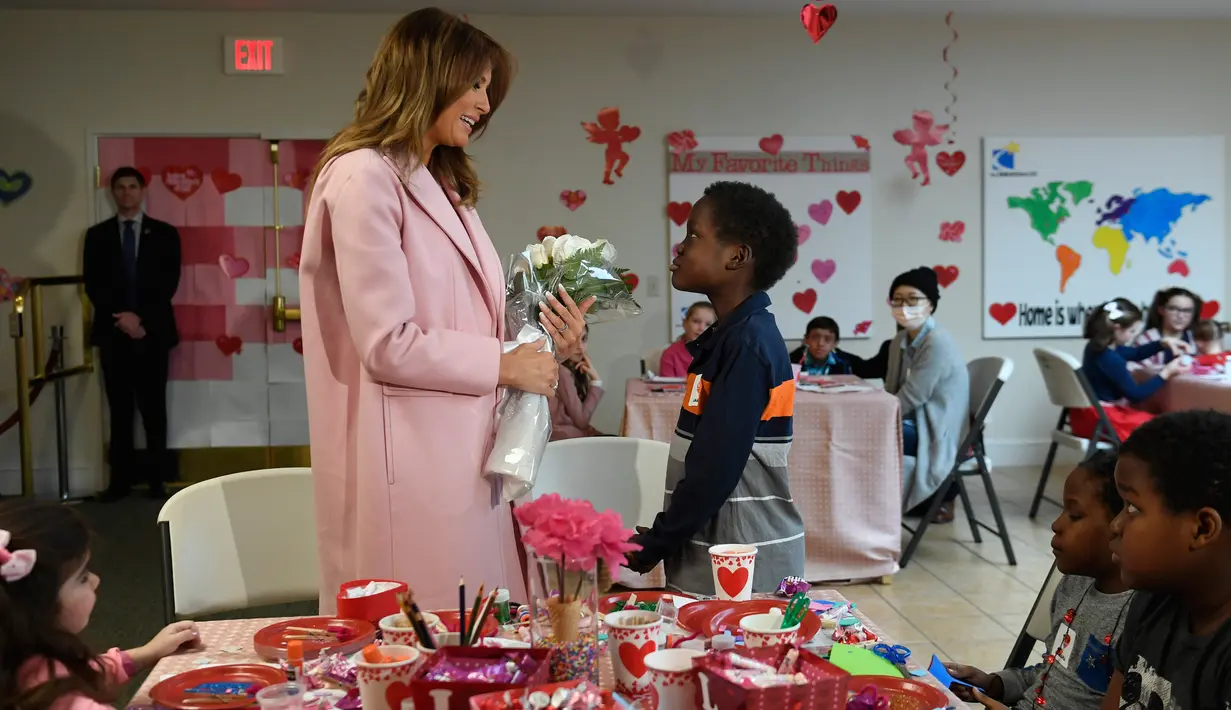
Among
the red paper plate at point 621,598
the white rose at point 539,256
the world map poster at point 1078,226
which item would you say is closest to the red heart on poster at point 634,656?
the red paper plate at point 621,598

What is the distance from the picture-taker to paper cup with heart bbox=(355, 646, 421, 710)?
1.10 metres

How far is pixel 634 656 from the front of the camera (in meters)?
1.21

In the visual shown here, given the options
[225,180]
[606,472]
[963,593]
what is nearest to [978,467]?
[963,593]

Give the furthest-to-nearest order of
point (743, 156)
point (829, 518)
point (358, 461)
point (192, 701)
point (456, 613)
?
1. point (743, 156)
2. point (829, 518)
3. point (358, 461)
4. point (456, 613)
5. point (192, 701)

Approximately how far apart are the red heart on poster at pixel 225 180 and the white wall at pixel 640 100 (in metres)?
0.23

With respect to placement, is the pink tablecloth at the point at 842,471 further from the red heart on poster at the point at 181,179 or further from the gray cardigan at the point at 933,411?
the red heart on poster at the point at 181,179

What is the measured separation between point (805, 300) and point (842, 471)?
2.45m

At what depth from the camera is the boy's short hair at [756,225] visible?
6.49 feet

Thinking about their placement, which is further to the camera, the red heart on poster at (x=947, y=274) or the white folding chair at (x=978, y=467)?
the red heart on poster at (x=947, y=274)

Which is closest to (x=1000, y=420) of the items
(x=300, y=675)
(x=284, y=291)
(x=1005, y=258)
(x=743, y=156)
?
(x=1005, y=258)

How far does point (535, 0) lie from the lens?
19.5ft

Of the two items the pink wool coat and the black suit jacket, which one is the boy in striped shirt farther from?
the black suit jacket

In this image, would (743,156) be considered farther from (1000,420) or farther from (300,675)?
(300,675)

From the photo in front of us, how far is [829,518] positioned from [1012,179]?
3343mm
